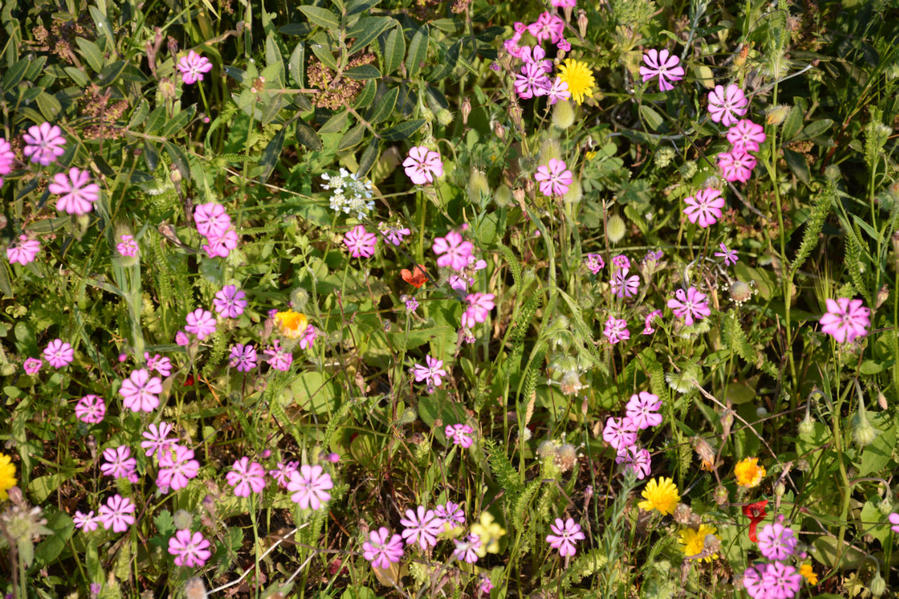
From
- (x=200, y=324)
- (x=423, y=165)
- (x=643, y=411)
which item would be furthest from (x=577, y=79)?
(x=200, y=324)

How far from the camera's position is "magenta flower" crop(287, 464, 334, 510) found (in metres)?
1.57

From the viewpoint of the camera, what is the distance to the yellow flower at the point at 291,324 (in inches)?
69.2

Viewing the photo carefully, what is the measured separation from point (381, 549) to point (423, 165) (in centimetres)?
94

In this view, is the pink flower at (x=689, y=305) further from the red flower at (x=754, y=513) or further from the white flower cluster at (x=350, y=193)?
the white flower cluster at (x=350, y=193)

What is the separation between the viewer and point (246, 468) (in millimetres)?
1640

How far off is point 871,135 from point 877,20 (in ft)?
1.90

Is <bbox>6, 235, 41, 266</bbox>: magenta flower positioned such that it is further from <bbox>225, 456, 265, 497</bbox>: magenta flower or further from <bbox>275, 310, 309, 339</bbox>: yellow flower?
<bbox>225, 456, 265, 497</bbox>: magenta flower

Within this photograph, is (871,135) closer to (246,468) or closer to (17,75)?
(246,468)

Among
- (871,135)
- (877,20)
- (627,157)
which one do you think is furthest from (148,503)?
(877,20)

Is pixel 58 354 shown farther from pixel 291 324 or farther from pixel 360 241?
pixel 360 241

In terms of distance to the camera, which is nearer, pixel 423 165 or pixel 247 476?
Answer: pixel 247 476

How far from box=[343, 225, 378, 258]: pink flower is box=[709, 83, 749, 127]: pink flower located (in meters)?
0.96

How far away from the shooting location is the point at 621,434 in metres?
1.88

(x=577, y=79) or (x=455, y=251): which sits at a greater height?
(x=577, y=79)
